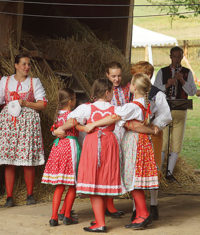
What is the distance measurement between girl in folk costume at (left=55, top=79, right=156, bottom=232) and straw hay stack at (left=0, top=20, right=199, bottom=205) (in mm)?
1923

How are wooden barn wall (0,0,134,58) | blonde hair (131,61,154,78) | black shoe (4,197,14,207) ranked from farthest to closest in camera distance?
wooden barn wall (0,0,134,58), black shoe (4,197,14,207), blonde hair (131,61,154,78)

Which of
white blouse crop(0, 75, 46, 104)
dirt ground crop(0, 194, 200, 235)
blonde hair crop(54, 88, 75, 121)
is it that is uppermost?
white blouse crop(0, 75, 46, 104)

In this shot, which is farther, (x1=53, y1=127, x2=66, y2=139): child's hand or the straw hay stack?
the straw hay stack

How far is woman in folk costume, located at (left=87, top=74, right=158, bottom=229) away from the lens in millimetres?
5000

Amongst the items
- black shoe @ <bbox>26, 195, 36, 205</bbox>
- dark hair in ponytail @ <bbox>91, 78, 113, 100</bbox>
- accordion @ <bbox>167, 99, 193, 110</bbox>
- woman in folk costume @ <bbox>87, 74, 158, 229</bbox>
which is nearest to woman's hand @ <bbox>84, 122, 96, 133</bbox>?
woman in folk costume @ <bbox>87, 74, 158, 229</bbox>

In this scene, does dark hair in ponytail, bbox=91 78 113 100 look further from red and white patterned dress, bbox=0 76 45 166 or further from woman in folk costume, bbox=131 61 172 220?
red and white patterned dress, bbox=0 76 45 166

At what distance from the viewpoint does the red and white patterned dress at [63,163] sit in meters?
5.25

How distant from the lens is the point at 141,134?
511 centimetres

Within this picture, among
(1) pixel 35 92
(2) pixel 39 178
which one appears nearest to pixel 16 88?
(1) pixel 35 92

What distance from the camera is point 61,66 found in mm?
8000

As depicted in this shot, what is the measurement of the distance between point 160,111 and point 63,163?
3.56ft

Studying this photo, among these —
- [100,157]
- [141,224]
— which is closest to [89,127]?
[100,157]

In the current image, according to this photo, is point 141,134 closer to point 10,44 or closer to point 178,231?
point 178,231

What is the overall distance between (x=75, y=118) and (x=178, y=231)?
141cm
